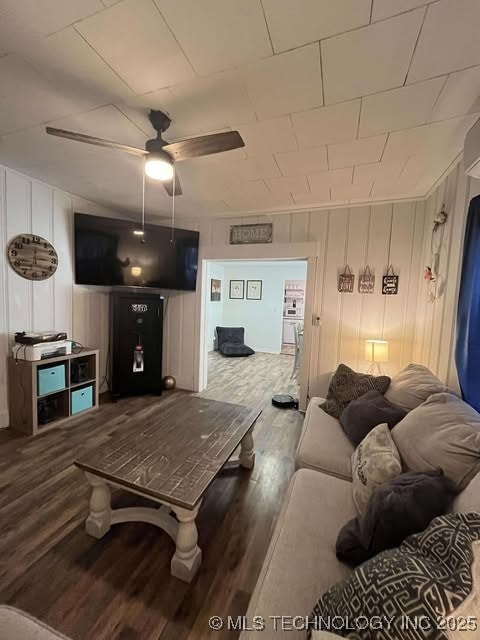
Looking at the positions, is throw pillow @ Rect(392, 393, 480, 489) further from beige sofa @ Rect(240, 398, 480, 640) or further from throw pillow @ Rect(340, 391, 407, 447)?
throw pillow @ Rect(340, 391, 407, 447)

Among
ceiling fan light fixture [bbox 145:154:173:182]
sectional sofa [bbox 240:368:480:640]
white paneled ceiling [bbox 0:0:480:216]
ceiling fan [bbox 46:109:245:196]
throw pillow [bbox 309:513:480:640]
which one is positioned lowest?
sectional sofa [bbox 240:368:480:640]

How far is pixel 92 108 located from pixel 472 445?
8.44 feet

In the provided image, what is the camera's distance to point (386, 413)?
1.71 metres

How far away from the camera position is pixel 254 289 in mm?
6965

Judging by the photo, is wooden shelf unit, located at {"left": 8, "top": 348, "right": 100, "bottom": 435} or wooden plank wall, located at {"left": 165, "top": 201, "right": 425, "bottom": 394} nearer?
wooden shelf unit, located at {"left": 8, "top": 348, "right": 100, "bottom": 435}

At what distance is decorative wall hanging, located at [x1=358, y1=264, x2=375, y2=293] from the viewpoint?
2.96 m

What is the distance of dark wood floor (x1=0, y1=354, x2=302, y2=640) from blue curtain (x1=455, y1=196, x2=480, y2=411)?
140 cm

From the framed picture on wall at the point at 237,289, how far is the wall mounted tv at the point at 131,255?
3.38 meters

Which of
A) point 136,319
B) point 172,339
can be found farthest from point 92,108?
point 172,339

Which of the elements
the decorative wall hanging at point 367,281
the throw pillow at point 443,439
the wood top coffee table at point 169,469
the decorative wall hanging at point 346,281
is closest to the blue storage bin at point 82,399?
the wood top coffee table at point 169,469

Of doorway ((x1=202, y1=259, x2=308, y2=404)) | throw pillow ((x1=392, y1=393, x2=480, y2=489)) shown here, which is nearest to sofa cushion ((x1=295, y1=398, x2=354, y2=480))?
throw pillow ((x1=392, y1=393, x2=480, y2=489))

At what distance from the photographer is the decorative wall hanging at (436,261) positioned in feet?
7.14

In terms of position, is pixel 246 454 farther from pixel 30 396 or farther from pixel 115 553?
pixel 30 396

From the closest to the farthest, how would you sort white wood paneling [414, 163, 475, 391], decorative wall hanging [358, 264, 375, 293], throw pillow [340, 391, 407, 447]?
throw pillow [340, 391, 407, 447]
white wood paneling [414, 163, 475, 391]
decorative wall hanging [358, 264, 375, 293]
